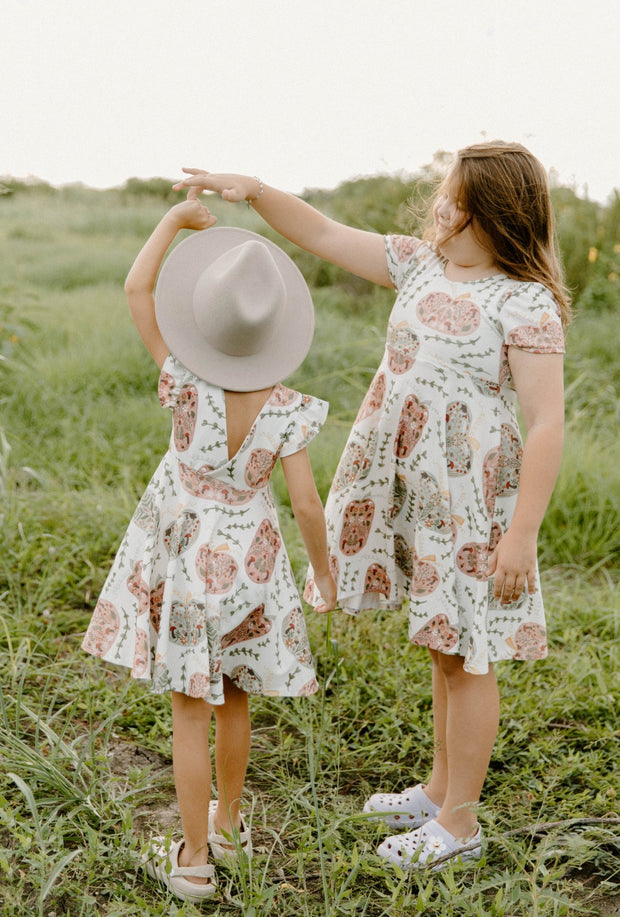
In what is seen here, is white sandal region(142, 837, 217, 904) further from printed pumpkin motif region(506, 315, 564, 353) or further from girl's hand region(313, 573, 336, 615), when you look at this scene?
printed pumpkin motif region(506, 315, 564, 353)

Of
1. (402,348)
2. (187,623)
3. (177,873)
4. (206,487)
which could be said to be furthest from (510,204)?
(177,873)

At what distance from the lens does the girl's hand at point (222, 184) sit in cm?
199

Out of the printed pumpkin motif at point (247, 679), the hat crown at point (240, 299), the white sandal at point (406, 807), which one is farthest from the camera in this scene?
the white sandal at point (406, 807)

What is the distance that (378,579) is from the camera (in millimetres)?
2213

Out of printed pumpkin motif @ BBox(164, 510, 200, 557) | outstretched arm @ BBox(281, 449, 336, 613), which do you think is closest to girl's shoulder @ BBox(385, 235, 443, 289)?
outstretched arm @ BBox(281, 449, 336, 613)

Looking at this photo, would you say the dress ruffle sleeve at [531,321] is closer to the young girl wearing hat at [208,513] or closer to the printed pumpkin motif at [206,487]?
the young girl wearing hat at [208,513]

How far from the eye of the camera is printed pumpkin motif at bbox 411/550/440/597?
2.05 meters

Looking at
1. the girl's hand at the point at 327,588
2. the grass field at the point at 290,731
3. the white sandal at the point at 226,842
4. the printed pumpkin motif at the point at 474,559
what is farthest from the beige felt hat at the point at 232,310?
the white sandal at the point at 226,842

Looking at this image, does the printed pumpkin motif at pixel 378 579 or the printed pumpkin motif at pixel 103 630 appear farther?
the printed pumpkin motif at pixel 378 579

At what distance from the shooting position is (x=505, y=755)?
2.58 m

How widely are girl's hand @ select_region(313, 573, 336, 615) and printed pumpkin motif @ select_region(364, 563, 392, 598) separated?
14 cm

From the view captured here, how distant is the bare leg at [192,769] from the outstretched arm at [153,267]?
740 millimetres

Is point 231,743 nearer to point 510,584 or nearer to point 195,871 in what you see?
point 195,871

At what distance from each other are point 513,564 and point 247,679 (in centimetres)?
62
